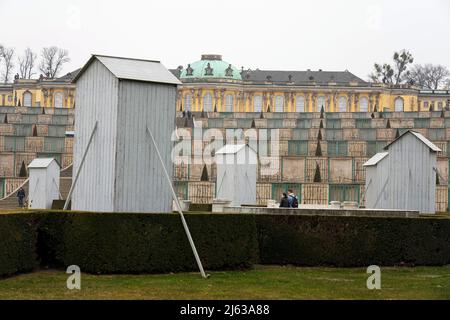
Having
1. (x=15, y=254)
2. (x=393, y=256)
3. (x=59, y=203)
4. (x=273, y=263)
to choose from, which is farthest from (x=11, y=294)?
(x=59, y=203)

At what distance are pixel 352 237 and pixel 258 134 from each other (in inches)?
1640

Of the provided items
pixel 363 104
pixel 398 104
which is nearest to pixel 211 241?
pixel 398 104

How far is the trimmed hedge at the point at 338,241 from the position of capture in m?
20.1

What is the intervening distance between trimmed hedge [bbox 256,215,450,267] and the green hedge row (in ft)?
0.07

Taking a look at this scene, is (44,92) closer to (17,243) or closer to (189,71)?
(189,71)

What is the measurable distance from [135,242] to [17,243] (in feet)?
7.01

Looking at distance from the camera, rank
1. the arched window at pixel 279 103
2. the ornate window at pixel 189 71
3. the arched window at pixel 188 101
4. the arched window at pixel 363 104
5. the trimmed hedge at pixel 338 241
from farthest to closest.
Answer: the ornate window at pixel 189 71 < the arched window at pixel 279 103 < the arched window at pixel 363 104 < the arched window at pixel 188 101 < the trimmed hedge at pixel 338 241

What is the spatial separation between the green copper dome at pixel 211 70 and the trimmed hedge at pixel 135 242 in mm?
103425

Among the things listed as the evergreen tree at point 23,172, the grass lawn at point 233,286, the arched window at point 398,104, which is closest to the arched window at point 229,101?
the arched window at point 398,104

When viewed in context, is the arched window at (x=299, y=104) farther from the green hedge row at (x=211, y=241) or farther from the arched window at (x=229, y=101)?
the green hedge row at (x=211, y=241)

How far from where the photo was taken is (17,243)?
16328mm

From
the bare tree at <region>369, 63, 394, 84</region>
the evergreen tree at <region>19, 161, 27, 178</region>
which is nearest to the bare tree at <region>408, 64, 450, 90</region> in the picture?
the bare tree at <region>369, 63, 394, 84</region>

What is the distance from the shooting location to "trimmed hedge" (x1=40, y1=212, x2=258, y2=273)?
1689 cm

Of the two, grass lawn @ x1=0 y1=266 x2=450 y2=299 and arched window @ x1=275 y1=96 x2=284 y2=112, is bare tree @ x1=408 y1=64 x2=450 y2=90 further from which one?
grass lawn @ x1=0 y1=266 x2=450 y2=299
